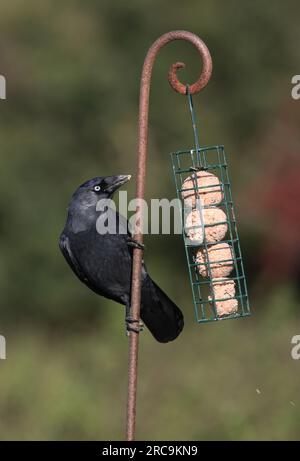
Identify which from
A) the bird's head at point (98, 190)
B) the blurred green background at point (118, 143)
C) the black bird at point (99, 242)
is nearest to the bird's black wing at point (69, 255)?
the black bird at point (99, 242)

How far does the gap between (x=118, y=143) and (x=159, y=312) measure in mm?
7774

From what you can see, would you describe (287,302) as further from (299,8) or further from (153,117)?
(299,8)

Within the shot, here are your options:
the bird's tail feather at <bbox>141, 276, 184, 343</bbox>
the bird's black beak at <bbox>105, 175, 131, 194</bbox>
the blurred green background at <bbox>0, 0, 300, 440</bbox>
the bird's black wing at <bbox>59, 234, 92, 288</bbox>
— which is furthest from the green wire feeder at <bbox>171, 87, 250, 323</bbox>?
the blurred green background at <bbox>0, 0, 300, 440</bbox>

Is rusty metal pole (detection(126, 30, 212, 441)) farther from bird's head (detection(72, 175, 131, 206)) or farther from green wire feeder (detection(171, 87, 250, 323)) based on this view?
bird's head (detection(72, 175, 131, 206))

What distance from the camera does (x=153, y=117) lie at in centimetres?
1341

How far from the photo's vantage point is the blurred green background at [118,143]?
11.4 meters

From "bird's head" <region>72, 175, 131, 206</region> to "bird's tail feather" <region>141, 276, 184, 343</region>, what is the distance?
598mm

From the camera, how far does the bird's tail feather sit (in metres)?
5.70

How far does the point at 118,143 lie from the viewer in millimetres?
13281

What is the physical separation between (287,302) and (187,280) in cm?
337

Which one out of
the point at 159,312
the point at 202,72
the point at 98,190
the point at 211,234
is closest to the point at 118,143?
the point at 159,312

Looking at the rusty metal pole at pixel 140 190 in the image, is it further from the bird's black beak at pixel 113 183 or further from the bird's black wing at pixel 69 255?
the bird's black wing at pixel 69 255

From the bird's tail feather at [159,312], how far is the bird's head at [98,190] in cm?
60

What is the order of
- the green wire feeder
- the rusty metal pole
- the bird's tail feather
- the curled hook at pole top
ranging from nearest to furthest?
the rusty metal pole < the curled hook at pole top < the green wire feeder < the bird's tail feather
